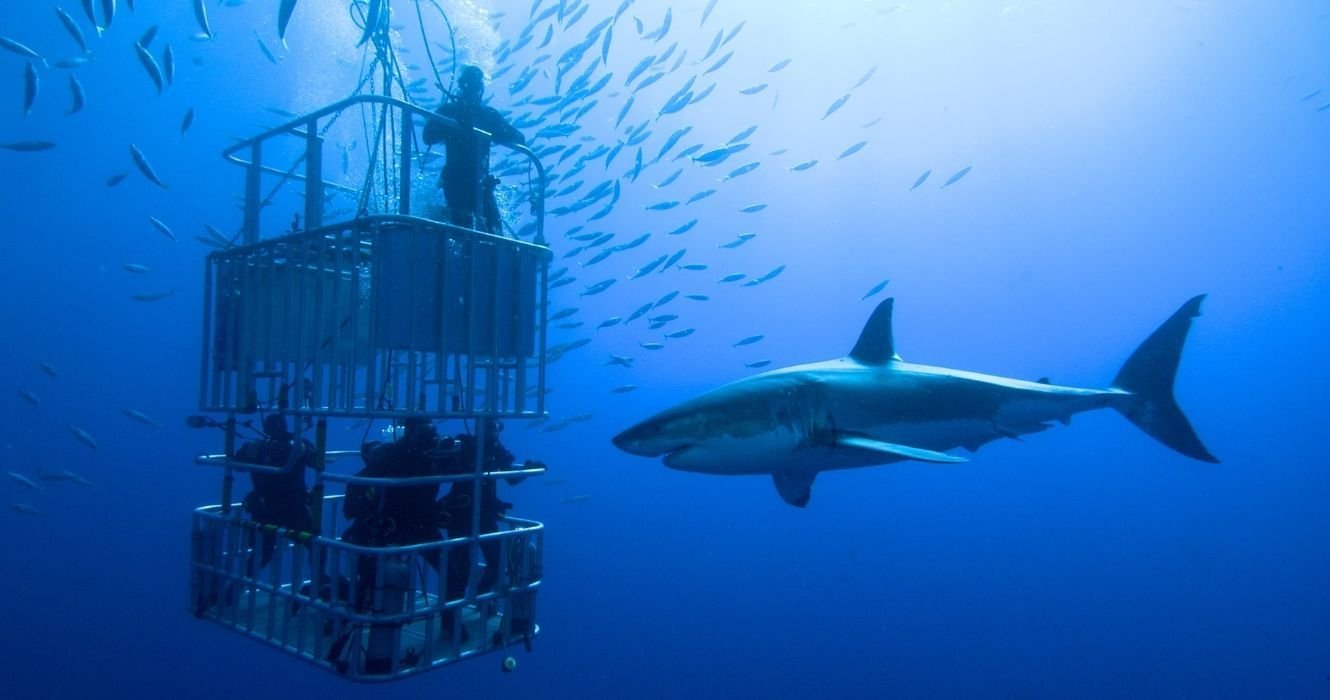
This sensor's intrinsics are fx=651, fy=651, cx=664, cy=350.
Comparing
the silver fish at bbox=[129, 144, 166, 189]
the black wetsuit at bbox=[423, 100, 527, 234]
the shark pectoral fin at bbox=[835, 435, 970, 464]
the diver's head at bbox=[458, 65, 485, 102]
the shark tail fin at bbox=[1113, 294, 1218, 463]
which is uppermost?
the silver fish at bbox=[129, 144, 166, 189]

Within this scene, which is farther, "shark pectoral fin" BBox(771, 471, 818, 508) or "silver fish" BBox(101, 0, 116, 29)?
"silver fish" BBox(101, 0, 116, 29)

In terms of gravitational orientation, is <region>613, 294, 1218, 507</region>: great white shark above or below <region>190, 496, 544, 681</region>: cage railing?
above

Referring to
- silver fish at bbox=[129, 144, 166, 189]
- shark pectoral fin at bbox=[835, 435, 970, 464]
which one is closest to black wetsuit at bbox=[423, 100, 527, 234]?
shark pectoral fin at bbox=[835, 435, 970, 464]

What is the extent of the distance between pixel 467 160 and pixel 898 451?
3879 millimetres

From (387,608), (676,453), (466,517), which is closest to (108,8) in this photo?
(466,517)

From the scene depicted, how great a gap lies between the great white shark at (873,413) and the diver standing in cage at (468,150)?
2.36m

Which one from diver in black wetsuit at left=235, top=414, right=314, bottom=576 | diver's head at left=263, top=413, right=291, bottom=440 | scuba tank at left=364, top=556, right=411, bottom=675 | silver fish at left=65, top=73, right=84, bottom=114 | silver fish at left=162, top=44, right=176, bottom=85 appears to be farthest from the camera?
silver fish at left=65, top=73, right=84, bottom=114

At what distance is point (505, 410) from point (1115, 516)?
378ft

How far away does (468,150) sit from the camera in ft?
17.0

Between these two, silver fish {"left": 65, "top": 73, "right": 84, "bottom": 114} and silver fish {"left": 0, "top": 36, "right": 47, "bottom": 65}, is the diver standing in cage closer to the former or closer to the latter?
silver fish {"left": 0, "top": 36, "right": 47, "bottom": 65}

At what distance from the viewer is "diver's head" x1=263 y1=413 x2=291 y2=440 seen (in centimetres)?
504

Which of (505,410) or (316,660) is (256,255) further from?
(316,660)

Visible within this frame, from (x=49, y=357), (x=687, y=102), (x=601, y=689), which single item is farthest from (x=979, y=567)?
(x=49, y=357)

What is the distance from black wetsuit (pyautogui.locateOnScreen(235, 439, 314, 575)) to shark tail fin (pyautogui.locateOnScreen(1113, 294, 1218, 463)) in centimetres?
702
